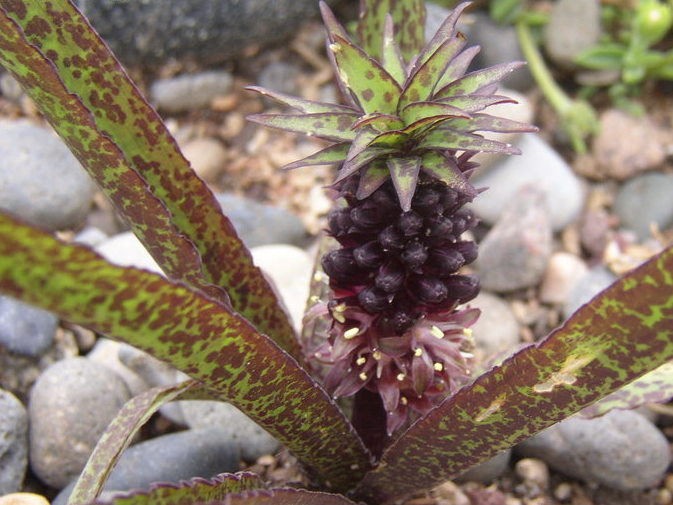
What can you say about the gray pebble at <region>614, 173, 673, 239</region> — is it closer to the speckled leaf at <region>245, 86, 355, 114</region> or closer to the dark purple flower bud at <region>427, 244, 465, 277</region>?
the dark purple flower bud at <region>427, 244, 465, 277</region>

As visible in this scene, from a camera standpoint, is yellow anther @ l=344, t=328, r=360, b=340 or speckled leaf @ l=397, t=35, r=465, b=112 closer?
speckled leaf @ l=397, t=35, r=465, b=112

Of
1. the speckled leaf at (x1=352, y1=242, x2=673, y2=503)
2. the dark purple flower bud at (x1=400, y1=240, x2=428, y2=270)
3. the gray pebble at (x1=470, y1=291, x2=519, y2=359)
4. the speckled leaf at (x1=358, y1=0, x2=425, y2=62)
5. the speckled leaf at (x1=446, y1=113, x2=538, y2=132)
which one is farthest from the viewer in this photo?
the gray pebble at (x1=470, y1=291, x2=519, y2=359)

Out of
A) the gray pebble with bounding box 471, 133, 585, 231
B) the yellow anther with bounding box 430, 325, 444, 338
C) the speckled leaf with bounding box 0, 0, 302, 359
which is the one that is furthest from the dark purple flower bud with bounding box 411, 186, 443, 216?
the gray pebble with bounding box 471, 133, 585, 231

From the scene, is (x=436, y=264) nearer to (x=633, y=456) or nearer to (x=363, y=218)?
(x=363, y=218)

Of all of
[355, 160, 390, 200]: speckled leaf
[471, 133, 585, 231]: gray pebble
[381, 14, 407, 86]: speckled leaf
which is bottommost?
[355, 160, 390, 200]: speckled leaf

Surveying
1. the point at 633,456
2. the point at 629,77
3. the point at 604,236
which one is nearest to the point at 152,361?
the point at 633,456

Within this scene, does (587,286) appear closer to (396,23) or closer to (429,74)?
(396,23)

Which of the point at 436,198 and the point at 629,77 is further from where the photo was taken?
the point at 629,77
